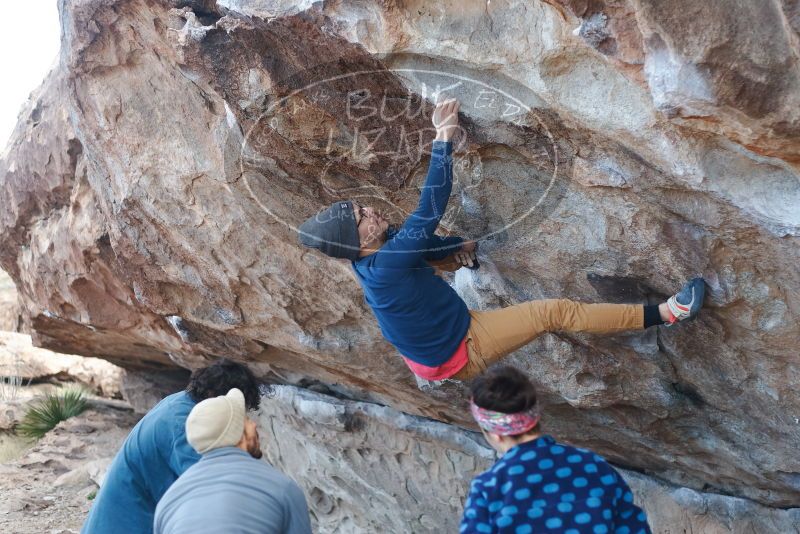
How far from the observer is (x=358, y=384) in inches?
243

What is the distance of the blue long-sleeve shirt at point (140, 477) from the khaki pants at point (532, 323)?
1.24m

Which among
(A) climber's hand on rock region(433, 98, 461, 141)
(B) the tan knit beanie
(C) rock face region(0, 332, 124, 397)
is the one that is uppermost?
(A) climber's hand on rock region(433, 98, 461, 141)

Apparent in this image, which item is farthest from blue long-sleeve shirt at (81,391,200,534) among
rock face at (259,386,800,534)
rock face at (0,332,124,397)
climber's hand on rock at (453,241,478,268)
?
rock face at (0,332,124,397)

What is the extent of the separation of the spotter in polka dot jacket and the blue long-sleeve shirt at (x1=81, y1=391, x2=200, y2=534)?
1504 millimetres

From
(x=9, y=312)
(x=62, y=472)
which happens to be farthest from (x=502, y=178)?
(x=9, y=312)

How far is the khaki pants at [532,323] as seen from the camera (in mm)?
3387

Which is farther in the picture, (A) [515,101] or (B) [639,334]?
(B) [639,334]

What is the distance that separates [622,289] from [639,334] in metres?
0.35

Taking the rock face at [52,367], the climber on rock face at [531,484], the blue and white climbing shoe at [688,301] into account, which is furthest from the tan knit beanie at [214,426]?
the rock face at [52,367]

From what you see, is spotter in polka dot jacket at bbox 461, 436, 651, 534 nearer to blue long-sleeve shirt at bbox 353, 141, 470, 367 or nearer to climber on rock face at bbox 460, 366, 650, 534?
climber on rock face at bbox 460, 366, 650, 534

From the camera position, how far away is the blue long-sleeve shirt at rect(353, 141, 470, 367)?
3.46 meters

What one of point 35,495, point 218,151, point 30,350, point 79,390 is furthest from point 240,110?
point 30,350

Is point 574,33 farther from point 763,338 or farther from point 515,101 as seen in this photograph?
point 763,338

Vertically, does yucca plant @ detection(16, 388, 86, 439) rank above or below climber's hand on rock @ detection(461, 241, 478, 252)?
below
